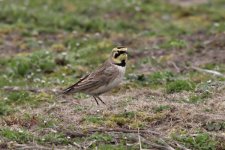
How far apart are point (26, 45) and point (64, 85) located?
11.6 ft

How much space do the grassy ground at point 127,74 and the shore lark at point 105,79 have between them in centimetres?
29

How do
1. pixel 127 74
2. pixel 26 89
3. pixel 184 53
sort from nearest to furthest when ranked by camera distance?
pixel 26 89, pixel 127 74, pixel 184 53

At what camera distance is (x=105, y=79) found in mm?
12484

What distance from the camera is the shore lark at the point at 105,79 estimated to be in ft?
40.9

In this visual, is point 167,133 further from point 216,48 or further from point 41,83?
point 216,48

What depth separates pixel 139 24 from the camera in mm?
20047

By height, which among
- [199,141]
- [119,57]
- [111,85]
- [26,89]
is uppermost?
[119,57]

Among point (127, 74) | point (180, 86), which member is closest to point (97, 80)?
point (180, 86)

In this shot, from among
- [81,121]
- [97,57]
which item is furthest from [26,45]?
[81,121]

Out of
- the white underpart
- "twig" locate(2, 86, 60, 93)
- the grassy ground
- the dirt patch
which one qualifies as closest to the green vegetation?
the grassy ground

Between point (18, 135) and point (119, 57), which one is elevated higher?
point (119, 57)

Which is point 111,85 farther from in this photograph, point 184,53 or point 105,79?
point 184,53

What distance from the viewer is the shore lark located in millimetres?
12469

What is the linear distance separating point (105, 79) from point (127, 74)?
2636mm
